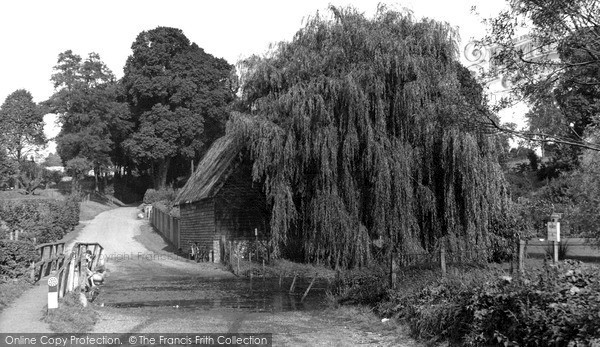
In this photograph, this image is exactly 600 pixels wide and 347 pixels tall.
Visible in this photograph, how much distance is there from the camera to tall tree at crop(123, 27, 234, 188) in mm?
66938

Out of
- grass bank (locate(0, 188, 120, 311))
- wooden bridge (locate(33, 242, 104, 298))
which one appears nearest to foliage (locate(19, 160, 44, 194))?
grass bank (locate(0, 188, 120, 311))

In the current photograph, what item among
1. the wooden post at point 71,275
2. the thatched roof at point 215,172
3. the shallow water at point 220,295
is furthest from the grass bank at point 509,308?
the thatched roof at point 215,172

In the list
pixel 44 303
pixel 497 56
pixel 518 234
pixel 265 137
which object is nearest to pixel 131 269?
pixel 265 137

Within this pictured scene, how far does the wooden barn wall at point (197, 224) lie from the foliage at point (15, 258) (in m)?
Answer: 12.2

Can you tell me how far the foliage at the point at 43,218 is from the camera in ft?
111

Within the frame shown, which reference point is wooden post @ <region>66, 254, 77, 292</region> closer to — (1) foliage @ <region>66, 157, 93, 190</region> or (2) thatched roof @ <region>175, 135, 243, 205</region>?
(2) thatched roof @ <region>175, 135, 243, 205</region>

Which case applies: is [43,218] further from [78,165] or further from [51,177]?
[51,177]

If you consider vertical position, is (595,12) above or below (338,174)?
above

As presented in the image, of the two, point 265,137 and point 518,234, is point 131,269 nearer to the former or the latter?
point 265,137

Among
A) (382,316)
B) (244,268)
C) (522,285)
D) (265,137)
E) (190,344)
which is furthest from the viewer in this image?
(244,268)

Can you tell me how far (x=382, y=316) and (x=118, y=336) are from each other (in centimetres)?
522

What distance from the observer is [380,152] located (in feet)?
63.8

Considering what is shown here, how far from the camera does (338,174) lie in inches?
802

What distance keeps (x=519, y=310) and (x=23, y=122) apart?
73642mm
